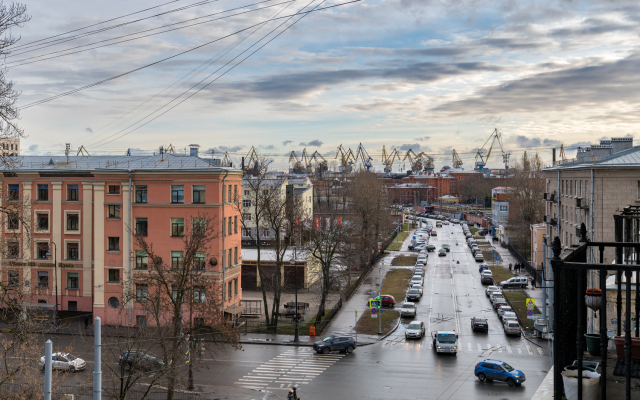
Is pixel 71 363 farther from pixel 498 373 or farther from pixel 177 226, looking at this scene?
pixel 498 373

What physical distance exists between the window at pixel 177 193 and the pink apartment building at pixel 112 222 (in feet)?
0.22

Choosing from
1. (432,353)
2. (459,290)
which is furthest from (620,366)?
(459,290)

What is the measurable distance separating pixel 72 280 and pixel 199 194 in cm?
1115

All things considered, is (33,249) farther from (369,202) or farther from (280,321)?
(369,202)

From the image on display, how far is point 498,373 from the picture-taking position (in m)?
23.9

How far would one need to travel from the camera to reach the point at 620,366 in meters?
6.07

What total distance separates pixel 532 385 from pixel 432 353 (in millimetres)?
6618

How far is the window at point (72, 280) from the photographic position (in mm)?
37406

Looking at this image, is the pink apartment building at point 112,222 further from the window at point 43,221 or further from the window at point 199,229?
the window at point 199,229

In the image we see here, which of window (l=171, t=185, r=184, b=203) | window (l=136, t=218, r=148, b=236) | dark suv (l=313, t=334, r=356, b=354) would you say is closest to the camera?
dark suv (l=313, t=334, r=356, b=354)

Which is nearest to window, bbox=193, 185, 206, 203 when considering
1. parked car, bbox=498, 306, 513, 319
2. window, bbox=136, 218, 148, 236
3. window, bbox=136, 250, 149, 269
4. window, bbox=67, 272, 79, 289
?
window, bbox=136, 218, 148, 236

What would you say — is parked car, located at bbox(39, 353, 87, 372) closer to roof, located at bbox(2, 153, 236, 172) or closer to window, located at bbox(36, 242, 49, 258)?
window, located at bbox(36, 242, 49, 258)

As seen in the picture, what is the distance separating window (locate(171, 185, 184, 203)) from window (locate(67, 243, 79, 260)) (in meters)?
8.09

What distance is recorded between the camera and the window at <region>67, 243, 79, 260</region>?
123ft
